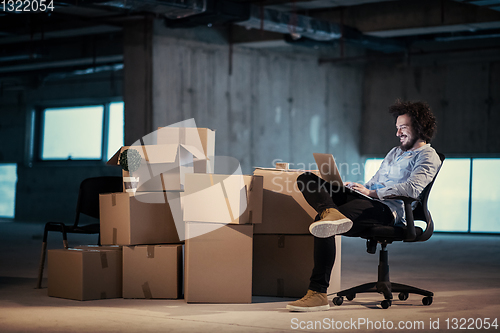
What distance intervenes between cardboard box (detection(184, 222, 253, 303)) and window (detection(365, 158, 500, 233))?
271 inches

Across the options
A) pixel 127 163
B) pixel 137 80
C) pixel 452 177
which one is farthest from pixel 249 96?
pixel 127 163

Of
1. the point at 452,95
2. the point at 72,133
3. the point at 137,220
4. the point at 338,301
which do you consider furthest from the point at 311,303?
the point at 72,133

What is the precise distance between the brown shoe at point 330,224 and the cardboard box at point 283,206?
0.51m

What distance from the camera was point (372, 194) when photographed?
289 cm

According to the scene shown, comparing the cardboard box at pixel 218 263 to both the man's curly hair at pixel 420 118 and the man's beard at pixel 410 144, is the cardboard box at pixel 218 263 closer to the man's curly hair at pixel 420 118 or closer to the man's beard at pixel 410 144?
the man's beard at pixel 410 144

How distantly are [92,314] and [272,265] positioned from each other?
1.08 meters

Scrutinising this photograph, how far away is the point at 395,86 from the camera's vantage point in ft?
31.9

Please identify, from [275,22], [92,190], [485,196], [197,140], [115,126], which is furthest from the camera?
[115,126]

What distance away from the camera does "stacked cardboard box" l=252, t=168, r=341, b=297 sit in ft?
10.5

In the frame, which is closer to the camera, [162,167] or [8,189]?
[162,167]

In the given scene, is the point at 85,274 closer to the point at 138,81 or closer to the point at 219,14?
the point at 219,14

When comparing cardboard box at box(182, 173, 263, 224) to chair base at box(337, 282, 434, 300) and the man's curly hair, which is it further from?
the man's curly hair

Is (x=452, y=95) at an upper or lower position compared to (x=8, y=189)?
upper

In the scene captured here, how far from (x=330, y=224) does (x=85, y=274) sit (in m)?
1.39
